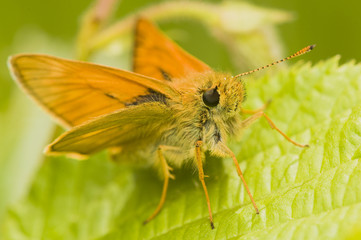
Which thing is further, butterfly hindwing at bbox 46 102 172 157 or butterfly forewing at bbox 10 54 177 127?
butterfly forewing at bbox 10 54 177 127

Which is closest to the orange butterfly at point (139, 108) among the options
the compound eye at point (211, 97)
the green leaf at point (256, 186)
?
the compound eye at point (211, 97)

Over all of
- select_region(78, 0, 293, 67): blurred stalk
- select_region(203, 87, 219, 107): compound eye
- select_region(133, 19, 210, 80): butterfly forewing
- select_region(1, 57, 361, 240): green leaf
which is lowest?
select_region(1, 57, 361, 240): green leaf

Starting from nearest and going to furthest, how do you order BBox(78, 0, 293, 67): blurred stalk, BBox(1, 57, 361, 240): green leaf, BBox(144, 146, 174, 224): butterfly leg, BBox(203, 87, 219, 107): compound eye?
BBox(1, 57, 361, 240): green leaf → BBox(203, 87, 219, 107): compound eye → BBox(144, 146, 174, 224): butterfly leg → BBox(78, 0, 293, 67): blurred stalk

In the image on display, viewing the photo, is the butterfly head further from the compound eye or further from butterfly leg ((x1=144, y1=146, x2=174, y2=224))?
butterfly leg ((x1=144, y1=146, x2=174, y2=224))

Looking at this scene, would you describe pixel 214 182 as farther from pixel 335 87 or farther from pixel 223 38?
pixel 223 38

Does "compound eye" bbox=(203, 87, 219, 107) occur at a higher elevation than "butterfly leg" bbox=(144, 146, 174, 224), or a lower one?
higher

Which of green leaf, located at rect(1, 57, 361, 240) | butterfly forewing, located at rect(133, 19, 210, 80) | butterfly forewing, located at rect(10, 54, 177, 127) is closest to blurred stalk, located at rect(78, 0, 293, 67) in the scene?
butterfly forewing, located at rect(133, 19, 210, 80)
